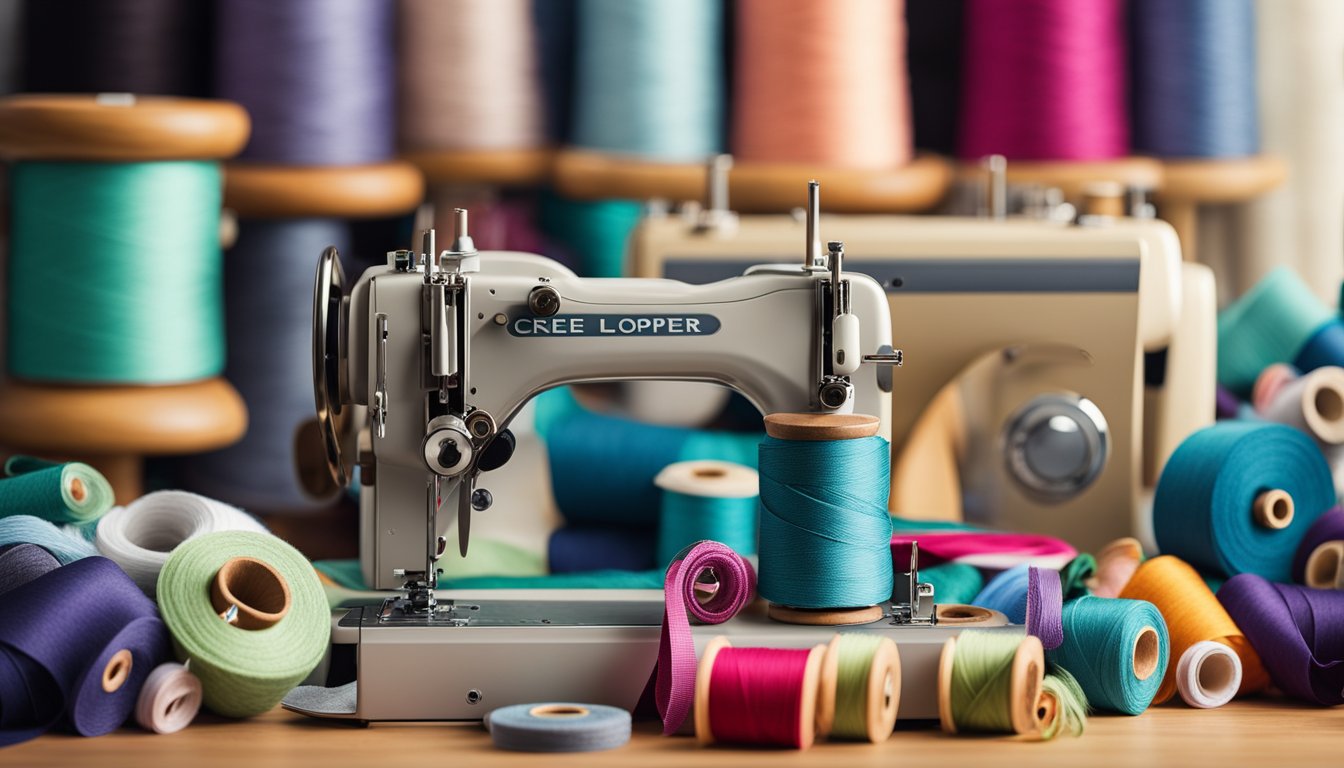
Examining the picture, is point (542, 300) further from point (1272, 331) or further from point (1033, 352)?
point (1272, 331)

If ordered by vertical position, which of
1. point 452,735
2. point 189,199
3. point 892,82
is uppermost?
point 892,82

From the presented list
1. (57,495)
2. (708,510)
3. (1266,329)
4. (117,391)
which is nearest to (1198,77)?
(1266,329)

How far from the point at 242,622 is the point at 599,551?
71 cm

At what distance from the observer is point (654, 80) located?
3682 mm

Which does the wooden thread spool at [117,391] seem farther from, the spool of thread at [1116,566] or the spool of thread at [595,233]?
the spool of thread at [1116,566]

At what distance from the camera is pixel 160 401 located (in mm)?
3244

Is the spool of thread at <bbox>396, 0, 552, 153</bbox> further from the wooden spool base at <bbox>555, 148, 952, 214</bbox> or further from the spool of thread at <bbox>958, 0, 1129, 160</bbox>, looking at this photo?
the spool of thread at <bbox>958, 0, 1129, 160</bbox>

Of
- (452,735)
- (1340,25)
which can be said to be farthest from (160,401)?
(1340,25)

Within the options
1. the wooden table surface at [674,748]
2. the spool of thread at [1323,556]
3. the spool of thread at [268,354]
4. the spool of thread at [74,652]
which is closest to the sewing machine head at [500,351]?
the wooden table surface at [674,748]

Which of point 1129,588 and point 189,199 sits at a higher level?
point 189,199

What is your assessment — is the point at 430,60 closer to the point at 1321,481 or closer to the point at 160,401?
the point at 160,401

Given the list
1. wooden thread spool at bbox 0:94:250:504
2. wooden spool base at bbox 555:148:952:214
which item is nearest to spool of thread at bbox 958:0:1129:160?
wooden spool base at bbox 555:148:952:214

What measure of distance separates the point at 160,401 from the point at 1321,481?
2008 millimetres

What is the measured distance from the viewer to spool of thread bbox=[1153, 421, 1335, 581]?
2.34 metres
